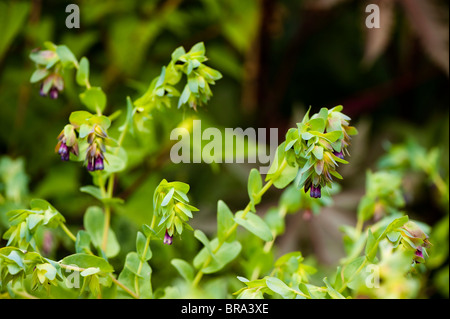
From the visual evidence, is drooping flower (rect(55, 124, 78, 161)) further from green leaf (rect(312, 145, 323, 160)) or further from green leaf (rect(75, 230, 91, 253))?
green leaf (rect(312, 145, 323, 160))

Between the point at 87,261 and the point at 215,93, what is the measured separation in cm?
87

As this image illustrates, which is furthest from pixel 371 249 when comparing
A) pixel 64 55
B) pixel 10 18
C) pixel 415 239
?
pixel 10 18

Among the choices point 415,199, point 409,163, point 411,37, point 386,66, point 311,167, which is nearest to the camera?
point 311,167

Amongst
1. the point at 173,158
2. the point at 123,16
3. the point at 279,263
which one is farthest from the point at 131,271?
the point at 123,16

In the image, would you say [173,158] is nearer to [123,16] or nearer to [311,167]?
[123,16]

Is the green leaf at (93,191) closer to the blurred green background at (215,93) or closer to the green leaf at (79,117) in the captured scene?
the green leaf at (79,117)

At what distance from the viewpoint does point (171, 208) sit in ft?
1.33

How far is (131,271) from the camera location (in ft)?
1.48

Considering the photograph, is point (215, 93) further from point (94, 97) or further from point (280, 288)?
point (280, 288)

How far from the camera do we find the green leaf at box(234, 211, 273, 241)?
45 cm

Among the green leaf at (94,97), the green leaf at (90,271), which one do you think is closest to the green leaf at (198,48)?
the green leaf at (94,97)

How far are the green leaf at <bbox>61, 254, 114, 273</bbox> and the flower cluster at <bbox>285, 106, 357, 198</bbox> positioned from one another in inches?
6.9

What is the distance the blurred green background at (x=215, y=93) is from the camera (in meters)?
0.89
